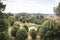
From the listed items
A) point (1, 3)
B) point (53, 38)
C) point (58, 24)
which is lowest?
point (53, 38)

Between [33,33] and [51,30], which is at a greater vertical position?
[51,30]

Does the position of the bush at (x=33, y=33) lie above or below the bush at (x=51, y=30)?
below

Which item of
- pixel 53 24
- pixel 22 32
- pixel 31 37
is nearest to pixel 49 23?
pixel 53 24

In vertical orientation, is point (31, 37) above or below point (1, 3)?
below

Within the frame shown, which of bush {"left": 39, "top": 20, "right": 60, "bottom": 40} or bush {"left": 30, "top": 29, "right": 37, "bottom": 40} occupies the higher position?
bush {"left": 39, "top": 20, "right": 60, "bottom": 40}

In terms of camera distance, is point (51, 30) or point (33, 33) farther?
point (33, 33)

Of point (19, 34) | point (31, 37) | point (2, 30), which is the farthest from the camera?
point (31, 37)

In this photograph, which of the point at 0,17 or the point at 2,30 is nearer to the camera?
the point at 0,17

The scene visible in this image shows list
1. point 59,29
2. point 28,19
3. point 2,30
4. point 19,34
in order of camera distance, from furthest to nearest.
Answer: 1. point 28,19
2. point 19,34
3. point 59,29
4. point 2,30

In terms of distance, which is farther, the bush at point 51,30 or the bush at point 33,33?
the bush at point 33,33

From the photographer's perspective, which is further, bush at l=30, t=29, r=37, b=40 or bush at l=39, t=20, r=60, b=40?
bush at l=30, t=29, r=37, b=40

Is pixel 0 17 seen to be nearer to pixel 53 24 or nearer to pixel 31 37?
pixel 53 24
